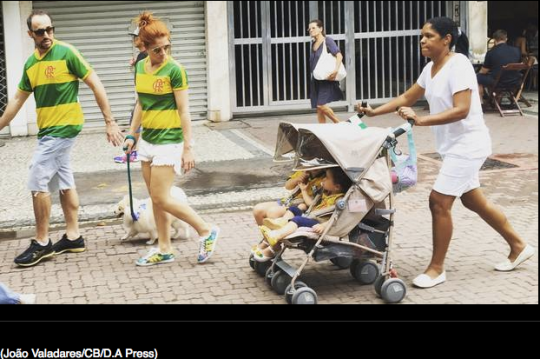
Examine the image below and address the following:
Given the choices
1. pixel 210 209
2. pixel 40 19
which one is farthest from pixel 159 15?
pixel 40 19

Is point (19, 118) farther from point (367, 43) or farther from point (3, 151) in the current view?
point (367, 43)

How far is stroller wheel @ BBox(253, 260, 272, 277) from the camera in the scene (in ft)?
22.0

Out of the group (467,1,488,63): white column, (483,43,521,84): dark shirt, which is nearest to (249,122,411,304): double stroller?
(483,43,521,84): dark shirt

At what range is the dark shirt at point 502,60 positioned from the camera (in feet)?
49.7

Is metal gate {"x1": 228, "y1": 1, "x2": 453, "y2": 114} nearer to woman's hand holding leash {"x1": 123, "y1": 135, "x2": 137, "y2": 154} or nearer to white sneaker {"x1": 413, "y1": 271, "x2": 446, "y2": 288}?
woman's hand holding leash {"x1": 123, "y1": 135, "x2": 137, "y2": 154}

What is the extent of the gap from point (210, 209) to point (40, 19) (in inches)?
114

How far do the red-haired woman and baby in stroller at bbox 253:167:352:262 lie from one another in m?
0.95

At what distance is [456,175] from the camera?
6297 millimetres

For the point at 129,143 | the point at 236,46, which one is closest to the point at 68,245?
the point at 129,143

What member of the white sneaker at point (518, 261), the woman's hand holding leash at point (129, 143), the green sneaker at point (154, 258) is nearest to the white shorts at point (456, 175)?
the white sneaker at point (518, 261)

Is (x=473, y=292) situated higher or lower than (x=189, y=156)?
lower

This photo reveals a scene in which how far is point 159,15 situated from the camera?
597 inches

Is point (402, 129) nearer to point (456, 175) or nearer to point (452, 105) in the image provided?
point (452, 105)

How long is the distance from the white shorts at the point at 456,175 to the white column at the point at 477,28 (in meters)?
10.8
